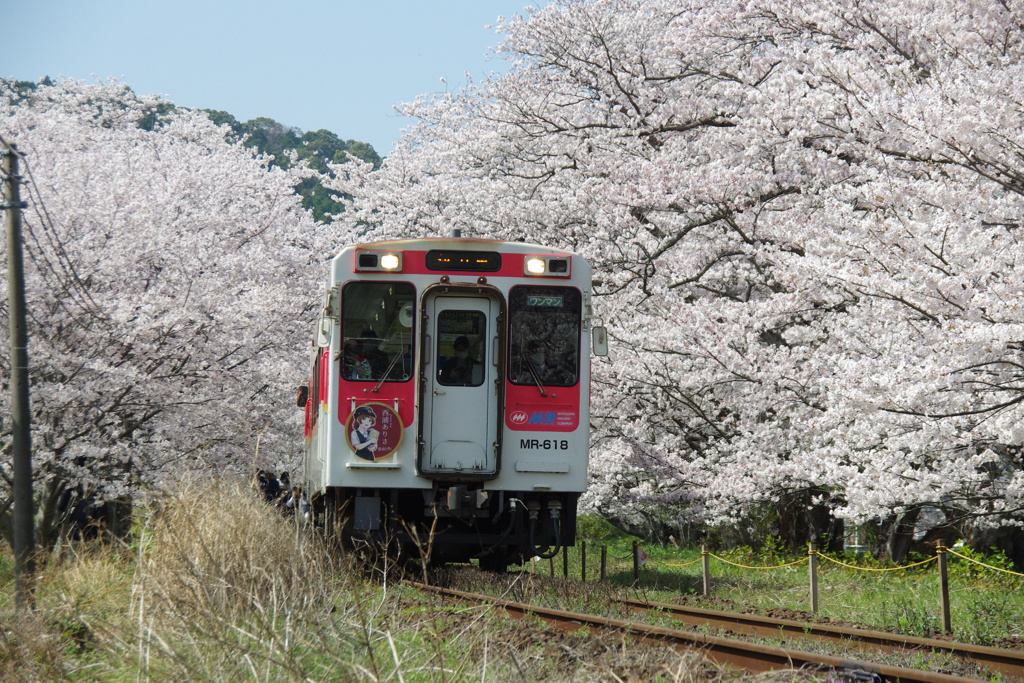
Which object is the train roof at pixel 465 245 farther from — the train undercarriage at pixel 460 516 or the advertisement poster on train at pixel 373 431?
the train undercarriage at pixel 460 516

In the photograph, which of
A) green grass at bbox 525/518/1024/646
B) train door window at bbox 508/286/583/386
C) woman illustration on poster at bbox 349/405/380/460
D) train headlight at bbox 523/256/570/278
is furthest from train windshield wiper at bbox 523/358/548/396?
green grass at bbox 525/518/1024/646

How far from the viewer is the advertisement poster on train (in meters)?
8.92

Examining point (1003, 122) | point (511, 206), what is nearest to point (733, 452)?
point (511, 206)

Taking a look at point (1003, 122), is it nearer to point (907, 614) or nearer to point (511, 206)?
point (907, 614)

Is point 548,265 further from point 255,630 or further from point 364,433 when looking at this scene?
point 255,630

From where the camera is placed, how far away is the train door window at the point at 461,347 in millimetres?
9117

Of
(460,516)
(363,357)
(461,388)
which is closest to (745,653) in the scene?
(460,516)

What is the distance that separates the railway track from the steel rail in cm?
96

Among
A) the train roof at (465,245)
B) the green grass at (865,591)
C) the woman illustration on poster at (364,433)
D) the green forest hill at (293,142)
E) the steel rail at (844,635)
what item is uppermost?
the green forest hill at (293,142)

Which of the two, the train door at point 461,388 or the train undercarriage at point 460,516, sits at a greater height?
the train door at point 461,388

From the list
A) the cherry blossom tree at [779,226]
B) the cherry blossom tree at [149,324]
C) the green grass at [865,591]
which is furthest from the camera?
the cherry blossom tree at [149,324]

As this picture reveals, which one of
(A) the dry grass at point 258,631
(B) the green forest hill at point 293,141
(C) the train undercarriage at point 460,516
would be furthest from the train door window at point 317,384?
(B) the green forest hill at point 293,141

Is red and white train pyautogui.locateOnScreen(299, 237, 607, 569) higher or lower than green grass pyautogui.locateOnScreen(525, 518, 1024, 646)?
higher

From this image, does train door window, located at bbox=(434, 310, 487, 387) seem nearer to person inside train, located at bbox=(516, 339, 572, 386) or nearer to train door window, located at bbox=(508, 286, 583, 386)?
train door window, located at bbox=(508, 286, 583, 386)
